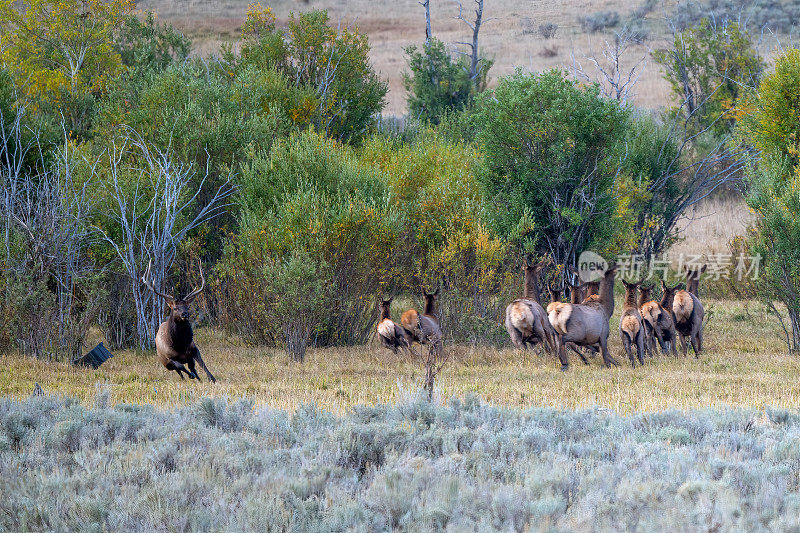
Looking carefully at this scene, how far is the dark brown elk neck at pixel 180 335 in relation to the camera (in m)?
12.1

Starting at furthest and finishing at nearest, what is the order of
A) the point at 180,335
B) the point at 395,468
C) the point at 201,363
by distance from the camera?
the point at 201,363
the point at 180,335
the point at 395,468

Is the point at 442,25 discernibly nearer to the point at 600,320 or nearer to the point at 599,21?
the point at 599,21

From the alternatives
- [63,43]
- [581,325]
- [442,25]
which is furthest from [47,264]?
[442,25]

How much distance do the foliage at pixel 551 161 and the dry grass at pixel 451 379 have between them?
2.86 meters

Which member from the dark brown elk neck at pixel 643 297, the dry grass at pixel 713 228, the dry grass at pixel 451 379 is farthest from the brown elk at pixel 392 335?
the dry grass at pixel 713 228

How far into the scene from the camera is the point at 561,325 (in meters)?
13.0

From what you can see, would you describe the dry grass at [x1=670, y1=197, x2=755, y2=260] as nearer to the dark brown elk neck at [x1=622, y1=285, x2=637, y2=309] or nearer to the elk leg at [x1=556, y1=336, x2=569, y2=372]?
the dark brown elk neck at [x1=622, y1=285, x2=637, y2=309]

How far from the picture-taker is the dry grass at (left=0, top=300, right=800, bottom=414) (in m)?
10.5

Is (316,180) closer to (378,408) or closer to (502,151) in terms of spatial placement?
(502,151)

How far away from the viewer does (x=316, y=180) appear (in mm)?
17297

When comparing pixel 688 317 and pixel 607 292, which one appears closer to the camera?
pixel 607 292

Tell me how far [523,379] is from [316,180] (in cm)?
695

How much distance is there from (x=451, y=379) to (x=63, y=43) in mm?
29549

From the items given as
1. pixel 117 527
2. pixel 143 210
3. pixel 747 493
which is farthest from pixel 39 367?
pixel 747 493
